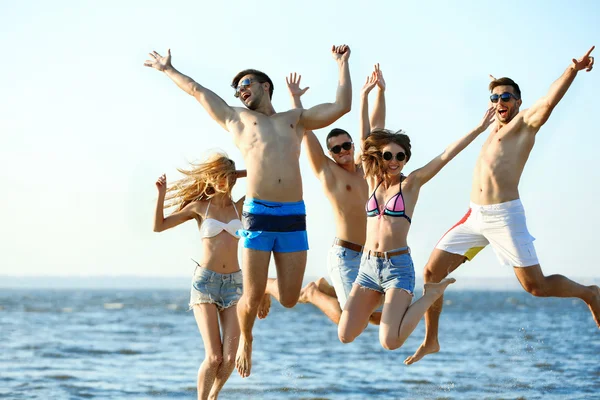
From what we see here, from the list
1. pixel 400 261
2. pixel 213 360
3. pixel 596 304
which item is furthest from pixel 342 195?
pixel 596 304

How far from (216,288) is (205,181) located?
127 centimetres

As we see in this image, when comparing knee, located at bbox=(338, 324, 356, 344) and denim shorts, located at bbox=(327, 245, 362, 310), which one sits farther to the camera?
denim shorts, located at bbox=(327, 245, 362, 310)

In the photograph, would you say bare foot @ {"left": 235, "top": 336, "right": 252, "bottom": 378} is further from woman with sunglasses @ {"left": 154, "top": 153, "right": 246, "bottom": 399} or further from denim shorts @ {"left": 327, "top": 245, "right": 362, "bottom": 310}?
denim shorts @ {"left": 327, "top": 245, "right": 362, "bottom": 310}

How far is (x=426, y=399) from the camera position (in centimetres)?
1989

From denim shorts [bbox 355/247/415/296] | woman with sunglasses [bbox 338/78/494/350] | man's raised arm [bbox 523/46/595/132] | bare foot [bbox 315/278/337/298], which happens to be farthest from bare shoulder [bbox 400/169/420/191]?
bare foot [bbox 315/278/337/298]

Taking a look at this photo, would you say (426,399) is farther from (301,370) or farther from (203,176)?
(203,176)

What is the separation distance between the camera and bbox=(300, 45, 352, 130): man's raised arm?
9484mm

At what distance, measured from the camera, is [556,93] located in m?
9.80

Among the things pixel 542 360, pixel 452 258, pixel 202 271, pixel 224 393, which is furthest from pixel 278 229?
pixel 542 360

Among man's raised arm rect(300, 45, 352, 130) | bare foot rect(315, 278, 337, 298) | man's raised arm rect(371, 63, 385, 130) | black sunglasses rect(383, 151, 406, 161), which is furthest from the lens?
bare foot rect(315, 278, 337, 298)

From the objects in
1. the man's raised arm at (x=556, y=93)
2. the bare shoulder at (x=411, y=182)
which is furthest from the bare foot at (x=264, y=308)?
the man's raised arm at (x=556, y=93)

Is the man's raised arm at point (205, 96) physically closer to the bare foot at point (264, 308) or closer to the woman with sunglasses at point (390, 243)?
the woman with sunglasses at point (390, 243)

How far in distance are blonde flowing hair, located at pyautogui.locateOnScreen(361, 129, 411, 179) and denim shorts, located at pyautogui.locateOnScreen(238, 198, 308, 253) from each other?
1.05 meters

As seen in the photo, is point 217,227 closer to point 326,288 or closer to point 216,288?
point 216,288
